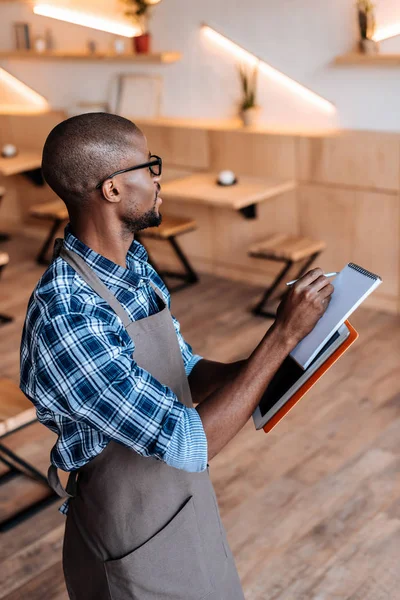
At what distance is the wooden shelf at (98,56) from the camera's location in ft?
16.5

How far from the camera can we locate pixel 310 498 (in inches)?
110

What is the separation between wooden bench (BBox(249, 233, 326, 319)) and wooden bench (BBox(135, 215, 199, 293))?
601 mm

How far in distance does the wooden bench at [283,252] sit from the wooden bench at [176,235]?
1.97ft

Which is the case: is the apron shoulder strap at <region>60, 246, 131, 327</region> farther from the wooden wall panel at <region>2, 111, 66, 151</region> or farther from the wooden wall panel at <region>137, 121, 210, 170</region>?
the wooden wall panel at <region>2, 111, 66, 151</region>

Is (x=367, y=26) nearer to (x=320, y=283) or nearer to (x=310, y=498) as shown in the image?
(x=310, y=498)

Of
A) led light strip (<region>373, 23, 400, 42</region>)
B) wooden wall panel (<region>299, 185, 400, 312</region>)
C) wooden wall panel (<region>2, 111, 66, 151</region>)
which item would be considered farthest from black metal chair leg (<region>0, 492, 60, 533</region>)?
wooden wall panel (<region>2, 111, 66, 151</region>)

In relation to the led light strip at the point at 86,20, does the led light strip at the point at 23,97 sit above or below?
below

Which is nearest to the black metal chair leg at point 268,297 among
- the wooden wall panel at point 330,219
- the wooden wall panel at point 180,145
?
the wooden wall panel at point 330,219

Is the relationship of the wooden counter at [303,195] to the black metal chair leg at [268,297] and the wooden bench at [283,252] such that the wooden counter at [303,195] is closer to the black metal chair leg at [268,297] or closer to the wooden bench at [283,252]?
the wooden bench at [283,252]

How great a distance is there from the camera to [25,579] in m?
2.52

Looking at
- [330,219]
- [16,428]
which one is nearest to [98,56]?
[330,219]

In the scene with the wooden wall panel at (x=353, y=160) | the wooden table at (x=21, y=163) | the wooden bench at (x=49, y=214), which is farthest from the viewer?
the wooden table at (x=21, y=163)

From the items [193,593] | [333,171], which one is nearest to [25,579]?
[193,593]

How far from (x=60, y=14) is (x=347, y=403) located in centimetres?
382
